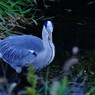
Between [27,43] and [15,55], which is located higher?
[27,43]

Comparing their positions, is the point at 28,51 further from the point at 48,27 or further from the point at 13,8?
the point at 13,8

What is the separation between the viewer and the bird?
5566mm

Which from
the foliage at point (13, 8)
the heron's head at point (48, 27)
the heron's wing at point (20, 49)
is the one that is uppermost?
the heron's head at point (48, 27)

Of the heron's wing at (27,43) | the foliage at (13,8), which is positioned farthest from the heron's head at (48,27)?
the foliage at (13,8)

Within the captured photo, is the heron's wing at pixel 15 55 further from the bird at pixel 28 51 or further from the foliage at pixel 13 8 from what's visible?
the foliage at pixel 13 8

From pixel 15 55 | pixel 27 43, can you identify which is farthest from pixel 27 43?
pixel 15 55

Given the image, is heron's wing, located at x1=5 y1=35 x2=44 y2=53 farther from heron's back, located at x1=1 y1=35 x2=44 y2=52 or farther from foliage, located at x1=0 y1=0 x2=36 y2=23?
foliage, located at x1=0 y1=0 x2=36 y2=23

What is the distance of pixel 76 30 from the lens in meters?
8.13

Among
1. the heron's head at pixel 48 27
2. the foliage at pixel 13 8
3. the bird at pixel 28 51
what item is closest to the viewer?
the heron's head at pixel 48 27

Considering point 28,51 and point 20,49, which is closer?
point 28,51

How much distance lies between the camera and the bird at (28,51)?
18.3 ft

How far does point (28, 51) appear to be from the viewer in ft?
18.5

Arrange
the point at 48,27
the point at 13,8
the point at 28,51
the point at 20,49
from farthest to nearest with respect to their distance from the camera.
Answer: the point at 13,8, the point at 20,49, the point at 28,51, the point at 48,27

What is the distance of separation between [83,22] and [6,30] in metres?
2.18
